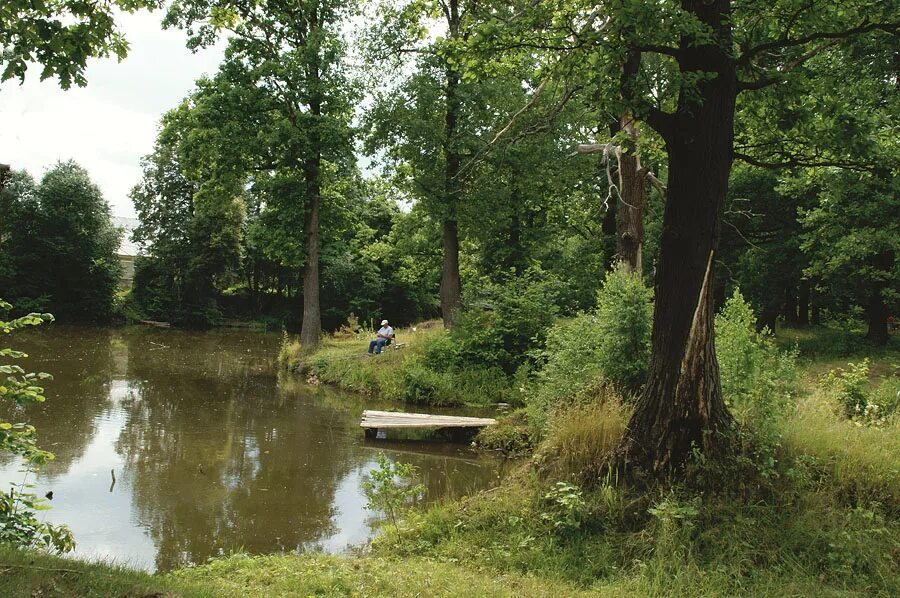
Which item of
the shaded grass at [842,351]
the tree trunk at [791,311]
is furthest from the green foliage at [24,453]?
the tree trunk at [791,311]

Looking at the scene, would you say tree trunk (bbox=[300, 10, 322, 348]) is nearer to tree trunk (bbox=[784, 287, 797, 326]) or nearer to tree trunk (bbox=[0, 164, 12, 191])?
tree trunk (bbox=[0, 164, 12, 191])

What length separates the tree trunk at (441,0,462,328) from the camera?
19.2 meters

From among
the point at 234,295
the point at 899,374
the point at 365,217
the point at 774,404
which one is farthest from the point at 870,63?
the point at 234,295

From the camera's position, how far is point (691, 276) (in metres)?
6.07

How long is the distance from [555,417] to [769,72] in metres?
4.32

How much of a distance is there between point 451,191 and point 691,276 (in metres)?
13.6

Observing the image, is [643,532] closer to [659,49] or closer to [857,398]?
[659,49]

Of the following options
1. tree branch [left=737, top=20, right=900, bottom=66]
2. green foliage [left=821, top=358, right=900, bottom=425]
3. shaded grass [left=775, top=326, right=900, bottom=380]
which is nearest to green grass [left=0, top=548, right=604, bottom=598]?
tree branch [left=737, top=20, right=900, bottom=66]

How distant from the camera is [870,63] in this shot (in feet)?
46.2

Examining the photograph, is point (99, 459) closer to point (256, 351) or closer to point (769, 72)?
point (769, 72)

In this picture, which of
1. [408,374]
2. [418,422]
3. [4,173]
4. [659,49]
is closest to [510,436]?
[418,422]

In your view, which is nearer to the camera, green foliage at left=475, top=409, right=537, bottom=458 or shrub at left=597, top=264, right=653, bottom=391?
shrub at left=597, top=264, right=653, bottom=391

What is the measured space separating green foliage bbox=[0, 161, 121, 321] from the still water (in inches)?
779

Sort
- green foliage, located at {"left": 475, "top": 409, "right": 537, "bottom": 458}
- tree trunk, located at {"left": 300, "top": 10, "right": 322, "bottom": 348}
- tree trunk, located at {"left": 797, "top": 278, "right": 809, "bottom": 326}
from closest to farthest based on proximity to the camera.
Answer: green foliage, located at {"left": 475, "top": 409, "right": 537, "bottom": 458} < tree trunk, located at {"left": 300, "top": 10, "right": 322, "bottom": 348} < tree trunk, located at {"left": 797, "top": 278, "right": 809, "bottom": 326}
